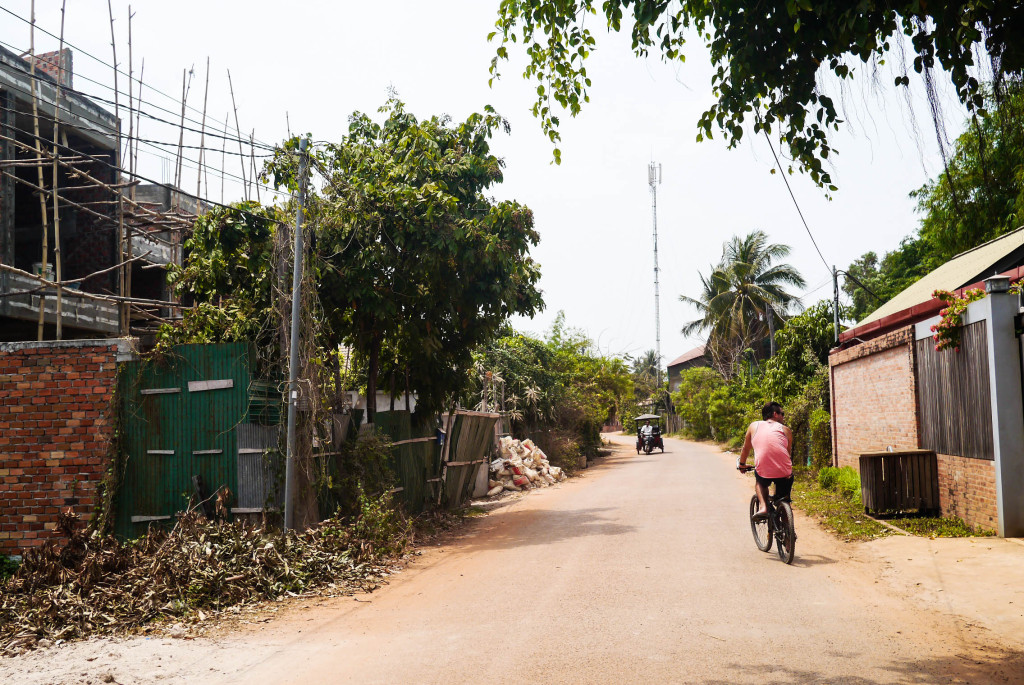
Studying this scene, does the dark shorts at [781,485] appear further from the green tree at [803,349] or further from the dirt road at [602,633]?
the green tree at [803,349]

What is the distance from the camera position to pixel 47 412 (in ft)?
32.0

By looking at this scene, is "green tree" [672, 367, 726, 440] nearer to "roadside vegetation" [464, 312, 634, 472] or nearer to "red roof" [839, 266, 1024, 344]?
"roadside vegetation" [464, 312, 634, 472]

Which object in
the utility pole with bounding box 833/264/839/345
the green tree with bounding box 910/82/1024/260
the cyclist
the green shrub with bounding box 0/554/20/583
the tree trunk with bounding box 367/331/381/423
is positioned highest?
the utility pole with bounding box 833/264/839/345

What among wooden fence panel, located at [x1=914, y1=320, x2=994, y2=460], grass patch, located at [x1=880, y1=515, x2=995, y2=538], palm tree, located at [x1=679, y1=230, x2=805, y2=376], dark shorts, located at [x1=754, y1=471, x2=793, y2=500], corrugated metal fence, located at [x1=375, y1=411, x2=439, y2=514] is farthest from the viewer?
palm tree, located at [x1=679, y1=230, x2=805, y2=376]

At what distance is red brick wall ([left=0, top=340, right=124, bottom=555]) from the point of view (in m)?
9.68

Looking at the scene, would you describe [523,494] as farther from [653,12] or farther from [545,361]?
[653,12]

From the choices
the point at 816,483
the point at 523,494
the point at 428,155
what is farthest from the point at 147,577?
the point at 816,483

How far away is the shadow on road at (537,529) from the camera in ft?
36.1

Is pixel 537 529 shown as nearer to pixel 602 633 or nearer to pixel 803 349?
pixel 602 633

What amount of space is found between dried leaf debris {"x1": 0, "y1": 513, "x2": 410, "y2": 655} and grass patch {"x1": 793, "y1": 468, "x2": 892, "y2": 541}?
6.39 meters

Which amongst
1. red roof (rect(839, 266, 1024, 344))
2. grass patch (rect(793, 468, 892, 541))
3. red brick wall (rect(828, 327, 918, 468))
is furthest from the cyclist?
red brick wall (rect(828, 327, 918, 468))

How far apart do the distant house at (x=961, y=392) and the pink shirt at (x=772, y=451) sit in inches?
112

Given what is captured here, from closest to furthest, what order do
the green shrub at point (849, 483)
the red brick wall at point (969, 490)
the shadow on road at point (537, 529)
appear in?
1. the red brick wall at point (969, 490)
2. the shadow on road at point (537, 529)
3. the green shrub at point (849, 483)

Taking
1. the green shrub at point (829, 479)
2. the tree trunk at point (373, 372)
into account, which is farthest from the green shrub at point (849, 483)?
the tree trunk at point (373, 372)
